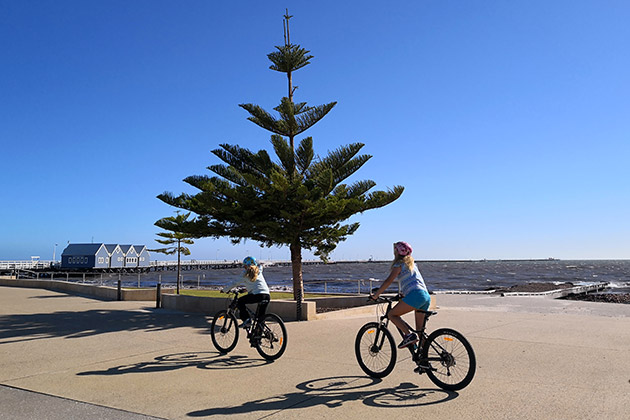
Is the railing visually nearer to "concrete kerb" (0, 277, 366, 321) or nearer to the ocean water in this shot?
the ocean water

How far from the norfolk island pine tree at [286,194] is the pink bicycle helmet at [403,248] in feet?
20.7

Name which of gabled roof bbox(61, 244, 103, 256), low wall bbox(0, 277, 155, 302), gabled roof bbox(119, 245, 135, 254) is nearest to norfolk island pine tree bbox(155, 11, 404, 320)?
low wall bbox(0, 277, 155, 302)

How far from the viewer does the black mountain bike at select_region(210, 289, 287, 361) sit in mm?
6859

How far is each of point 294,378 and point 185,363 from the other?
1.83 meters

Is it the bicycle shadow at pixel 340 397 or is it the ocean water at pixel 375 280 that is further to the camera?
the ocean water at pixel 375 280

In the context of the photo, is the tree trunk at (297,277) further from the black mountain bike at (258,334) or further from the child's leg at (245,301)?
the child's leg at (245,301)

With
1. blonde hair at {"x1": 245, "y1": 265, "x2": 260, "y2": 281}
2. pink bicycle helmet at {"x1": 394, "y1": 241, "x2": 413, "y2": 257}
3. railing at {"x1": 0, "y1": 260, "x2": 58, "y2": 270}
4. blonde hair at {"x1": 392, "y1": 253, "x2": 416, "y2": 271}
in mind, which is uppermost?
railing at {"x1": 0, "y1": 260, "x2": 58, "y2": 270}

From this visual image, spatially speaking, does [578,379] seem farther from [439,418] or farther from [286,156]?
[286,156]

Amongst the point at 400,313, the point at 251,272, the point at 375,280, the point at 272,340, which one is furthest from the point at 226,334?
the point at 375,280

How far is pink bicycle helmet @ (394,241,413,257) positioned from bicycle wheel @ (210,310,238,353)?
3.08m

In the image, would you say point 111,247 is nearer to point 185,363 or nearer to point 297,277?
point 297,277

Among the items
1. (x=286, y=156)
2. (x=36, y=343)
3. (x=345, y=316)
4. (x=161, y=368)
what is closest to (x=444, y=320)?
(x=345, y=316)

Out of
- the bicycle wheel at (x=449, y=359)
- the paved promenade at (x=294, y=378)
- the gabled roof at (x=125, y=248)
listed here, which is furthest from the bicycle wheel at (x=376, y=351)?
the gabled roof at (x=125, y=248)

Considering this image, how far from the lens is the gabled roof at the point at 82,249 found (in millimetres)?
93875
